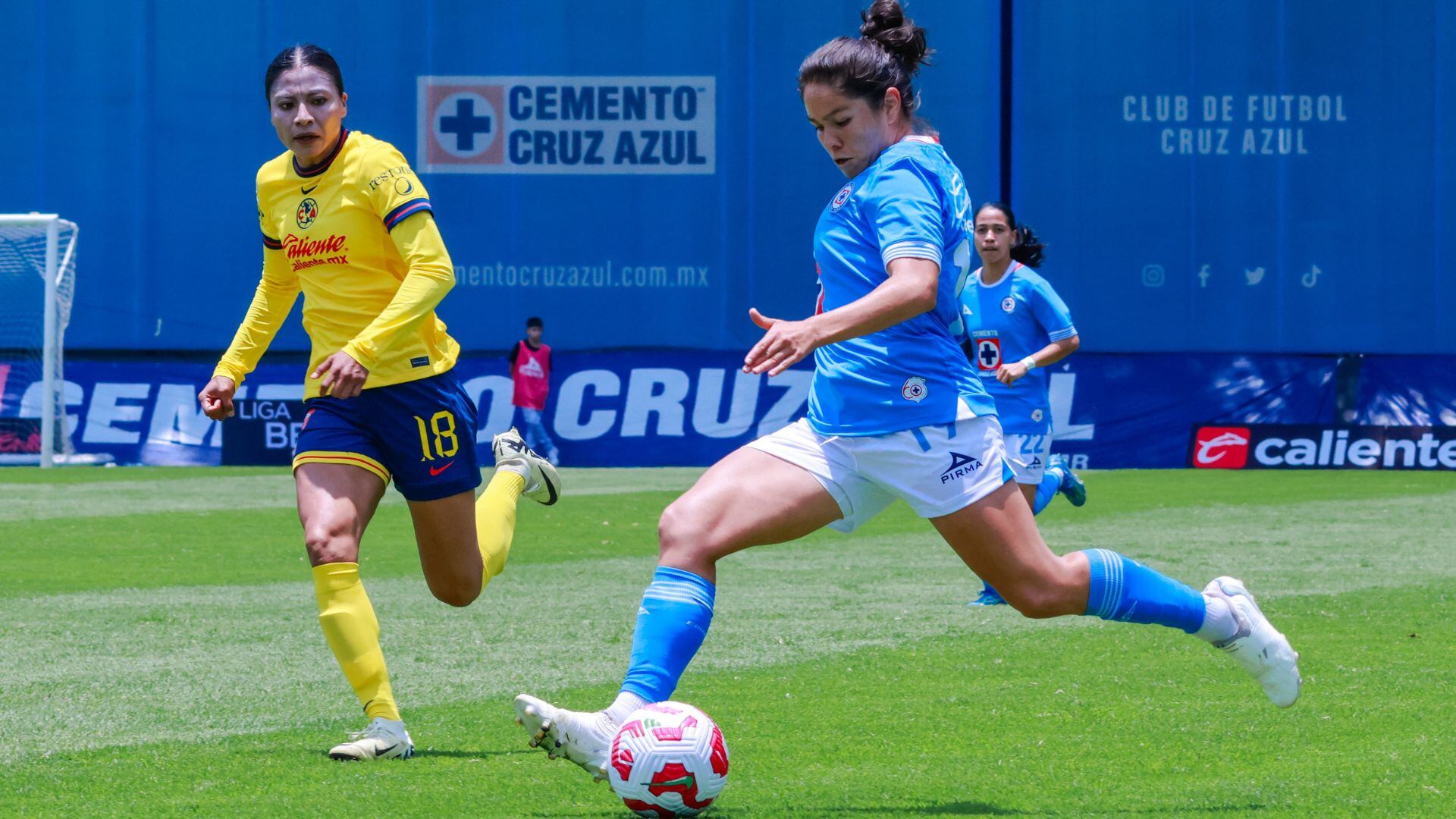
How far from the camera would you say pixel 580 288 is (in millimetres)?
25062

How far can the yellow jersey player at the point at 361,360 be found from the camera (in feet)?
18.4

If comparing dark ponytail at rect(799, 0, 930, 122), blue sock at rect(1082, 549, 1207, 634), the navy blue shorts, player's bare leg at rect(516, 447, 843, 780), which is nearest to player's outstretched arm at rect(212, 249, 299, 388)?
the navy blue shorts

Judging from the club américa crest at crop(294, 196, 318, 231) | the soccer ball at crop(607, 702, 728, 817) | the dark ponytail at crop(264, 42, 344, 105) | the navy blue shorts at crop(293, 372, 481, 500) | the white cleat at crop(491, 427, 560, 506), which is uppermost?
the dark ponytail at crop(264, 42, 344, 105)

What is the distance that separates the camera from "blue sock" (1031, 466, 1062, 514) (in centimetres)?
1041

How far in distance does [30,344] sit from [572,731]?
804 inches

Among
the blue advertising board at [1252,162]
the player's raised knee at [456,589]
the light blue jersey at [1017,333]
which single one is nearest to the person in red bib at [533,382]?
the blue advertising board at [1252,162]

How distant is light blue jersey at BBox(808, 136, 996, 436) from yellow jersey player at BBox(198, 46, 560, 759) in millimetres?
1504

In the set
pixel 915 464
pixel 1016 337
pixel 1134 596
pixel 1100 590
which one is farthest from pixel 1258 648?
pixel 1016 337

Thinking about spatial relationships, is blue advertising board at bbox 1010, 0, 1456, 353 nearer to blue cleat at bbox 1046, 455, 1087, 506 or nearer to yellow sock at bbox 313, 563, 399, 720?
blue cleat at bbox 1046, 455, 1087, 506

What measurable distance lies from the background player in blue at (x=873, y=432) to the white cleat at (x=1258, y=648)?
600 millimetres

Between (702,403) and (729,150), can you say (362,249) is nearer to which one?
(702,403)

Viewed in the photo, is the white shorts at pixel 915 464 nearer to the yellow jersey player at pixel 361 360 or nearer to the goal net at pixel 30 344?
the yellow jersey player at pixel 361 360

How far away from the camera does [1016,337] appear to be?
10078 millimetres

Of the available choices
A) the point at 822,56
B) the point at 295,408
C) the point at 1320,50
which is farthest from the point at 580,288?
the point at 822,56
